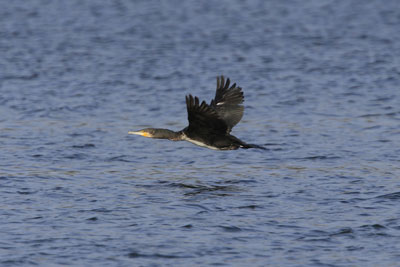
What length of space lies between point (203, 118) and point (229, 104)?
151cm

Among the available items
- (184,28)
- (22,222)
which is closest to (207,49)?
(184,28)

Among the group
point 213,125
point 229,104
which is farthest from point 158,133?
point 229,104

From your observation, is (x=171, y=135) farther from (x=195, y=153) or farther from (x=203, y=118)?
(x=195, y=153)

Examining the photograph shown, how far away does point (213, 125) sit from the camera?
12.9 m

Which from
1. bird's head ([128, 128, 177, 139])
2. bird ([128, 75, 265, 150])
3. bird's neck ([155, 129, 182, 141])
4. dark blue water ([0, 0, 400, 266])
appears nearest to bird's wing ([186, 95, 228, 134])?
bird ([128, 75, 265, 150])

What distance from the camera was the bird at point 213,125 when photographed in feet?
40.4

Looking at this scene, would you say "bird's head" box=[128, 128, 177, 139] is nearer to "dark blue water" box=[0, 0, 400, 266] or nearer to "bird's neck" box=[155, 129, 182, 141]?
"bird's neck" box=[155, 129, 182, 141]

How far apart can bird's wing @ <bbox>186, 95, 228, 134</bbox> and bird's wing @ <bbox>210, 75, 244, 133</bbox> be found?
590mm

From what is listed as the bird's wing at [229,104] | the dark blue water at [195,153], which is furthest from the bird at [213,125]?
the dark blue water at [195,153]

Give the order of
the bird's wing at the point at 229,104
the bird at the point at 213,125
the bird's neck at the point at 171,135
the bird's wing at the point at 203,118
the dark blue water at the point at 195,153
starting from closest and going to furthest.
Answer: the dark blue water at the point at 195,153 → the bird's wing at the point at 203,118 → the bird at the point at 213,125 → the bird's neck at the point at 171,135 → the bird's wing at the point at 229,104

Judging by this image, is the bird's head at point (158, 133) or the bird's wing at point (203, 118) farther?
the bird's head at point (158, 133)

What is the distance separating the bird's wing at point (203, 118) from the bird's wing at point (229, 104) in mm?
590

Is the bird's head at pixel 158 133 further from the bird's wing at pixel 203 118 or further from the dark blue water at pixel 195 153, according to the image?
the dark blue water at pixel 195 153

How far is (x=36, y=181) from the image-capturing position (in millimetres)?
13172
